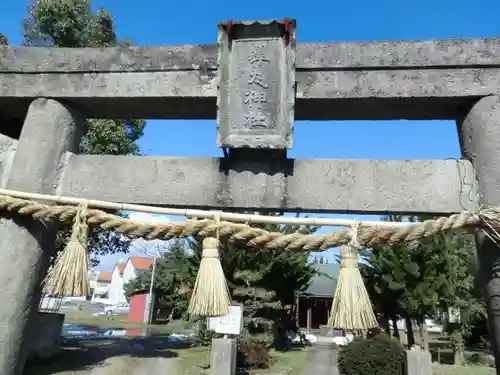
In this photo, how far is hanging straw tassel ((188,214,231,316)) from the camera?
201 cm

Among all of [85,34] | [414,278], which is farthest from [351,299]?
[85,34]

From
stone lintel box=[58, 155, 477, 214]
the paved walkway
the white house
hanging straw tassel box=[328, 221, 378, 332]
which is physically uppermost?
the white house

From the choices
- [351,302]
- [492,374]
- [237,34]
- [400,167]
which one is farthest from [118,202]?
[492,374]

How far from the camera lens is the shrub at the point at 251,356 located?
10938 mm

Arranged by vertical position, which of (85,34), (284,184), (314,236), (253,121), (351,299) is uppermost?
(85,34)

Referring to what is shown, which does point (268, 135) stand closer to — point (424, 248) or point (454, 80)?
point (454, 80)

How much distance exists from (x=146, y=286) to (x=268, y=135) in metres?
31.1

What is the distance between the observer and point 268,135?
239 cm

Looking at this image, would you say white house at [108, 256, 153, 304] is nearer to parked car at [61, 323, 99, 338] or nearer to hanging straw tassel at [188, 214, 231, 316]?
parked car at [61, 323, 99, 338]

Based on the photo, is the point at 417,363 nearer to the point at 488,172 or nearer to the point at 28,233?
the point at 488,172

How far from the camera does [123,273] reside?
2158 inches

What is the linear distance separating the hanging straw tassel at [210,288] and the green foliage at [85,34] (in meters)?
10.3

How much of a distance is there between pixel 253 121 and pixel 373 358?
7383 mm

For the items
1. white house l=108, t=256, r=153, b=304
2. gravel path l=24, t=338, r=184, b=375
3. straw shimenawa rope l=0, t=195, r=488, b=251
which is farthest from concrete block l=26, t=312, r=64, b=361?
white house l=108, t=256, r=153, b=304
